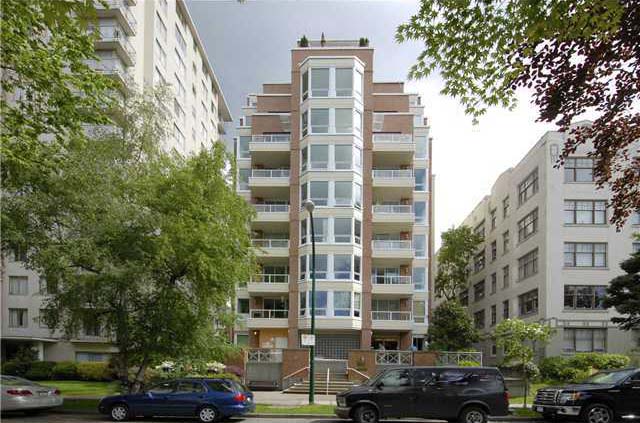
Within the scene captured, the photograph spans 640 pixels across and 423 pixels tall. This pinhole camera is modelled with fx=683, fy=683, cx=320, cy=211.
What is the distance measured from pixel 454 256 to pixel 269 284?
18.3 meters

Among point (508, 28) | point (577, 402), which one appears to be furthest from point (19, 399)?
point (508, 28)

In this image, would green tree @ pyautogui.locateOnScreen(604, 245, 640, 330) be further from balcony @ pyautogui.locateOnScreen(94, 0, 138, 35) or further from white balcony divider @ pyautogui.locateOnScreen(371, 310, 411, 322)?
balcony @ pyautogui.locateOnScreen(94, 0, 138, 35)

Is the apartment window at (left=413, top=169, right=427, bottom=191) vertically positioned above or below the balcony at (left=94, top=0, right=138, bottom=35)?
below

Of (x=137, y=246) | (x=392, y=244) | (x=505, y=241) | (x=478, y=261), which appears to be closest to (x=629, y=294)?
(x=392, y=244)

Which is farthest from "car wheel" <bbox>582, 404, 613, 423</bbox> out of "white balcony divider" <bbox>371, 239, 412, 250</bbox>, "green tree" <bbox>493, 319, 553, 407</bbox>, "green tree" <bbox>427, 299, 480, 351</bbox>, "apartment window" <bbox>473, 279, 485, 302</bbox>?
"apartment window" <bbox>473, 279, 485, 302</bbox>

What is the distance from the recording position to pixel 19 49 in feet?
52.6

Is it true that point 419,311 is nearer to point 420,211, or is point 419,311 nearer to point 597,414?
point 420,211

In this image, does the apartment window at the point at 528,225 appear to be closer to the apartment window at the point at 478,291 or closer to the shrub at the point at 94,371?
the apartment window at the point at 478,291

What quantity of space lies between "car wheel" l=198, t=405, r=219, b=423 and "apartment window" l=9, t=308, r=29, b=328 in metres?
30.1

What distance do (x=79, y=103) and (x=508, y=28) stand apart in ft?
40.7

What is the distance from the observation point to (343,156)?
45.8 metres

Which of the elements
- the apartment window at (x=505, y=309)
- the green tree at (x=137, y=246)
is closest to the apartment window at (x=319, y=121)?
the apartment window at (x=505, y=309)

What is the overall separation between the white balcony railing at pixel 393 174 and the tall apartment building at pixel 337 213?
0.07 meters

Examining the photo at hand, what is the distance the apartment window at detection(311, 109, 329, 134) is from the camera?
46.3 m
